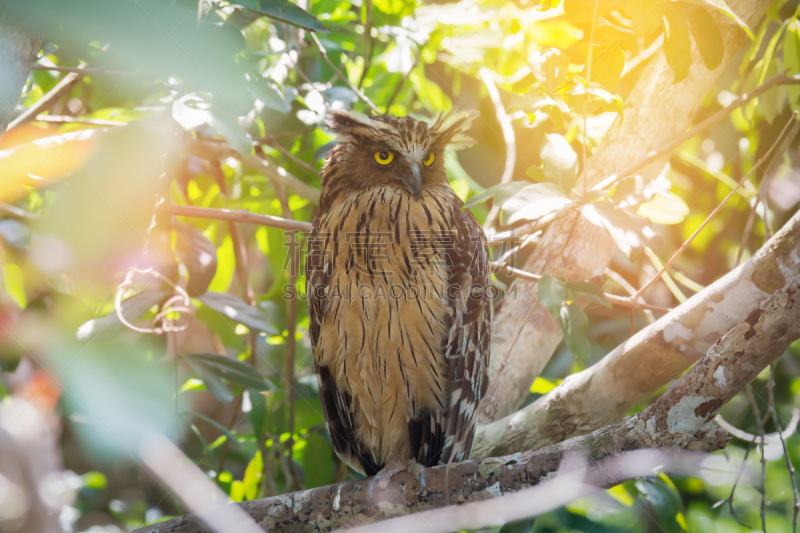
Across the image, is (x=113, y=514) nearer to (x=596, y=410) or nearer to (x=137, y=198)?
(x=137, y=198)

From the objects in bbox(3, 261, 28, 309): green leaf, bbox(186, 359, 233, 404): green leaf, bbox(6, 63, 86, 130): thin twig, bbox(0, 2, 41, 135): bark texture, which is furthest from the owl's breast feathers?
bbox(3, 261, 28, 309): green leaf

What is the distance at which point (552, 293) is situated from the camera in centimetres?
159

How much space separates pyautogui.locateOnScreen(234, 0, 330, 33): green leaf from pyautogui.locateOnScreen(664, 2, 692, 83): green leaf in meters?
0.93

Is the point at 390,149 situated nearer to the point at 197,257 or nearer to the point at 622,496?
the point at 197,257

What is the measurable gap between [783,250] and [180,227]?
196 cm

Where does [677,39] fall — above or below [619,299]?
above

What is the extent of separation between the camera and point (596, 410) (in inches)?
64.9

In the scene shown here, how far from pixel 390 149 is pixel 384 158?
0.04m

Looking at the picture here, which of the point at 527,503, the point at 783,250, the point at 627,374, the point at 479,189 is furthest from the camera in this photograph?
the point at 479,189

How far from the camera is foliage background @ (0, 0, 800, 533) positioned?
56.0 inches

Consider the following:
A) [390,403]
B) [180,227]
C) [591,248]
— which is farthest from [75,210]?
[591,248]

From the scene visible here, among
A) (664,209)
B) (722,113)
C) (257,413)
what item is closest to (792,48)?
(722,113)

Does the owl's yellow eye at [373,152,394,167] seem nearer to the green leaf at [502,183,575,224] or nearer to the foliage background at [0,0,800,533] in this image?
the foliage background at [0,0,800,533]

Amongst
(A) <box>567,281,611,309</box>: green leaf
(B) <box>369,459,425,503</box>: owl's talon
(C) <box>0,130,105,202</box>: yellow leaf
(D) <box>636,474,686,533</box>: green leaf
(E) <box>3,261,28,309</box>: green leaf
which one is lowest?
(D) <box>636,474,686,533</box>: green leaf
